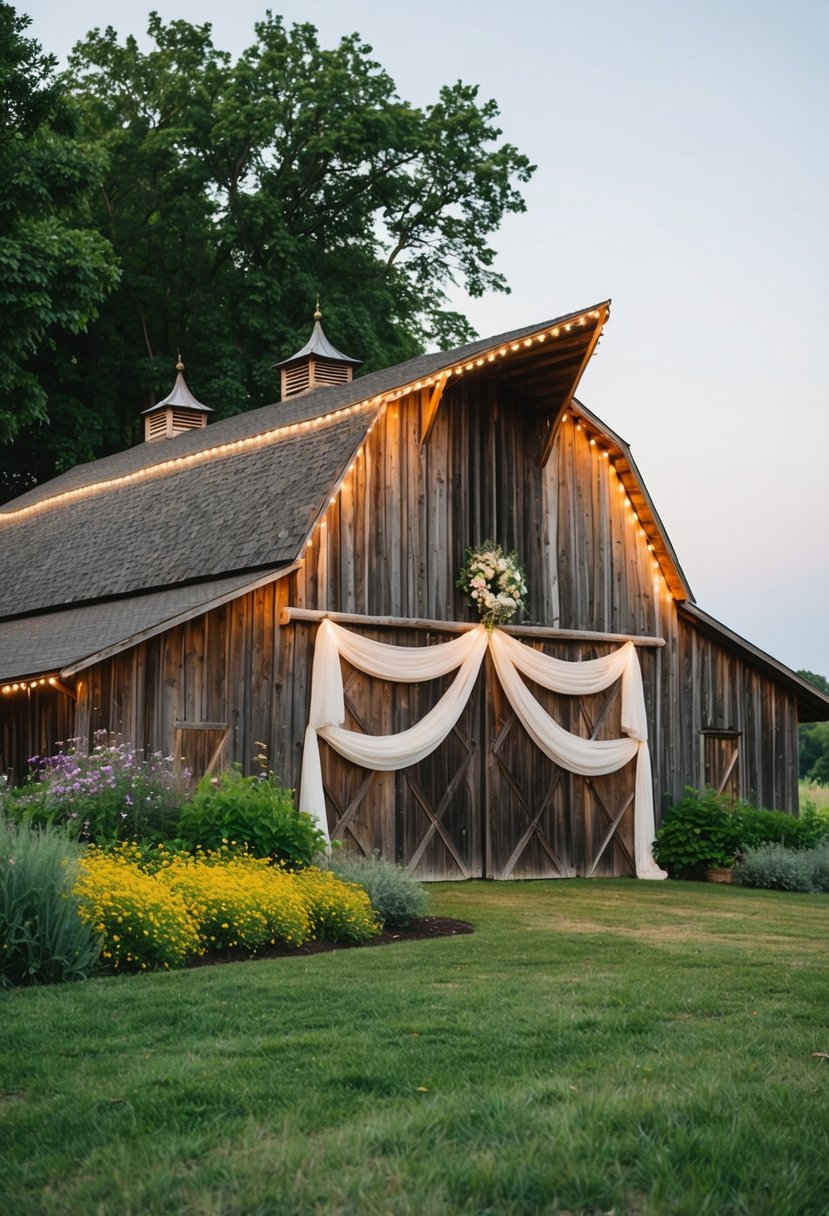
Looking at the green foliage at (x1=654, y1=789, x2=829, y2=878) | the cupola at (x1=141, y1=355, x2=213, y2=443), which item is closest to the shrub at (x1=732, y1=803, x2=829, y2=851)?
the green foliage at (x1=654, y1=789, x2=829, y2=878)

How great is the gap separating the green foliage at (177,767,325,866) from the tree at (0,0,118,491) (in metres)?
7.40

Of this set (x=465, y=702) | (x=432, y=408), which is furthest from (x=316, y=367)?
(x=465, y=702)

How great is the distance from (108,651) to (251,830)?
3.06 meters

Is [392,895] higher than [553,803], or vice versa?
[553,803]

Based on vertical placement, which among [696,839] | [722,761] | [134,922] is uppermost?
[722,761]

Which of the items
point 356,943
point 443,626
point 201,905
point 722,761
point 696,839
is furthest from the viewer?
point 722,761

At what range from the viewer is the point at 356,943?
1070cm

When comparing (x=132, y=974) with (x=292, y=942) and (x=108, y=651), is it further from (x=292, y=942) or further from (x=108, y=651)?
(x=108, y=651)

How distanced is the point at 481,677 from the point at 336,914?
784cm

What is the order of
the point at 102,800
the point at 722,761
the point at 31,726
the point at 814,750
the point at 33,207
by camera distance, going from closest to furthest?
the point at 102,800
the point at 31,726
the point at 33,207
the point at 722,761
the point at 814,750

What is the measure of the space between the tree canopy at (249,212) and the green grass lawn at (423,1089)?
27.5 meters

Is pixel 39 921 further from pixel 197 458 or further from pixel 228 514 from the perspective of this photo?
pixel 197 458

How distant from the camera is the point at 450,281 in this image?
38.5 m

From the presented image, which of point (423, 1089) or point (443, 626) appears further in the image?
point (443, 626)
